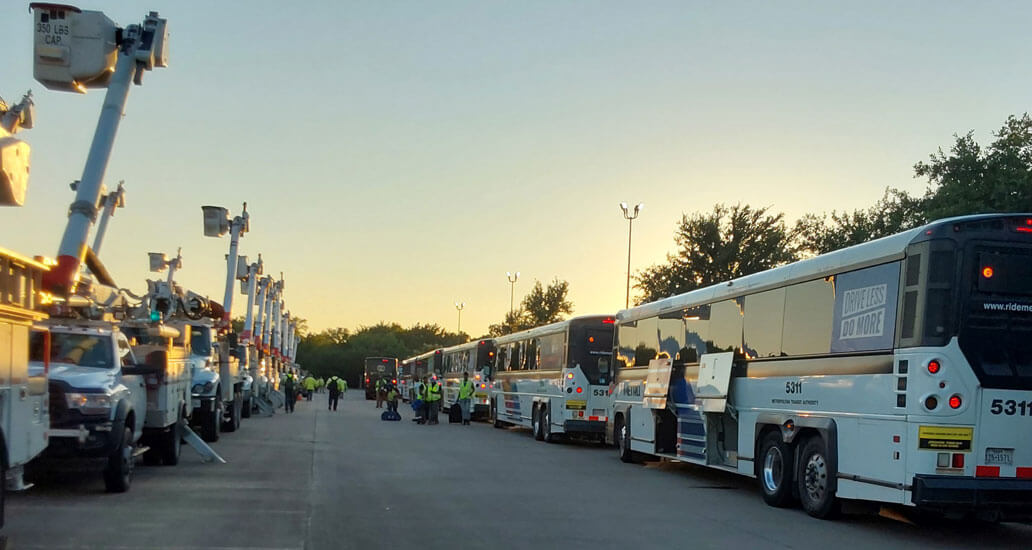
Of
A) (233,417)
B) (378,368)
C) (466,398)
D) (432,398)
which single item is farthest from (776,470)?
(378,368)

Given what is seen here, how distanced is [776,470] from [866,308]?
116 inches

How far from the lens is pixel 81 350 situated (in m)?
14.3

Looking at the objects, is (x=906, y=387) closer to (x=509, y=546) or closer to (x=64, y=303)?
(x=509, y=546)

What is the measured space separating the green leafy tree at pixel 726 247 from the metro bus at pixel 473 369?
36.2 feet

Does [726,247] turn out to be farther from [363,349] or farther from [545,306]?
[363,349]

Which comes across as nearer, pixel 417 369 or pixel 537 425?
pixel 537 425

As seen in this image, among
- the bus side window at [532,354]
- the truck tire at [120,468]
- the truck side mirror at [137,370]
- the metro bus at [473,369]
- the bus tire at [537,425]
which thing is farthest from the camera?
the metro bus at [473,369]

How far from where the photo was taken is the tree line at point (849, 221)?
41688mm

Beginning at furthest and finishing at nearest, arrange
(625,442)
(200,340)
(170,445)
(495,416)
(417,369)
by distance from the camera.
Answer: (417,369), (495,416), (200,340), (625,442), (170,445)

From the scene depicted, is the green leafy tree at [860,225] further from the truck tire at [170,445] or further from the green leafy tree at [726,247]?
the truck tire at [170,445]

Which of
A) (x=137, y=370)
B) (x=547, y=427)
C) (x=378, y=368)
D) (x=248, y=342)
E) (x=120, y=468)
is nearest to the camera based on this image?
(x=120, y=468)

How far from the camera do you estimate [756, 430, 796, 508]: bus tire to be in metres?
13.5

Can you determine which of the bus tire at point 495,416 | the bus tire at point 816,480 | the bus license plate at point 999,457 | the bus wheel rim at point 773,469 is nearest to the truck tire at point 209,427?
the bus wheel rim at point 773,469

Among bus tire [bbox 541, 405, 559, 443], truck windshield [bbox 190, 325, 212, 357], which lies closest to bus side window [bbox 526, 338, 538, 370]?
bus tire [bbox 541, 405, 559, 443]
